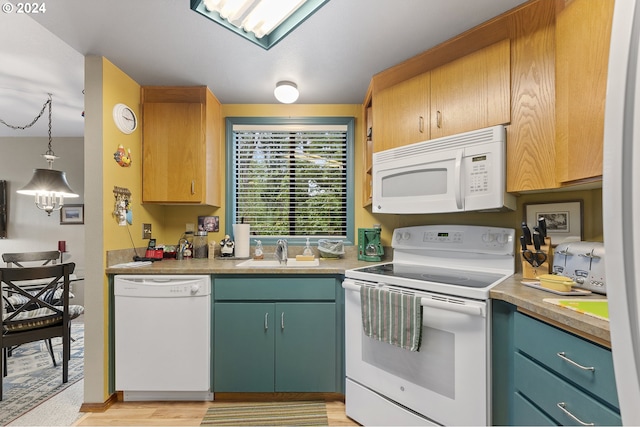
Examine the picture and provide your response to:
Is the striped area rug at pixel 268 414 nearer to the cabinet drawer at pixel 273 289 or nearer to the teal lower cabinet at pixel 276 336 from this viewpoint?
the teal lower cabinet at pixel 276 336

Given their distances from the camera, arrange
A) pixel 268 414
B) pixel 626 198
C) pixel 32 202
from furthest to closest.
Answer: pixel 32 202, pixel 268 414, pixel 626 198

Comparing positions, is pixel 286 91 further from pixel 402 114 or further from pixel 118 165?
pixel 118 165

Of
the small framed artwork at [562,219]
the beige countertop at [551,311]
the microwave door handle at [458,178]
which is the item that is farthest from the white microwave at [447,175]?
the beige countertop at [551,311]

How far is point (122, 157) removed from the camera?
2.01 meters

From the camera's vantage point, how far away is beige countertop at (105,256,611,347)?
0.86 m

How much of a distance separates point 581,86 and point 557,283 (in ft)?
2.72

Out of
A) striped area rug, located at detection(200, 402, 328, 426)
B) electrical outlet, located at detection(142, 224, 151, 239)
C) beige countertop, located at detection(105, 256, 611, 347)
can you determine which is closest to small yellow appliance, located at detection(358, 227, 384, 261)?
beige countertop, located at detection(105, 256, 611, 347)

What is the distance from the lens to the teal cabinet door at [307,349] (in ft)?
6.22

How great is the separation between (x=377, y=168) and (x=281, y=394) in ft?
5.51

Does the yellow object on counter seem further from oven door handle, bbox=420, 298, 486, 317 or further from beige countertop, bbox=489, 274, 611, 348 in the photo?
oven door handle, bbox=420, 298, 486, 317

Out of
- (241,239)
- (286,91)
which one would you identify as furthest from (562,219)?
(241,239)

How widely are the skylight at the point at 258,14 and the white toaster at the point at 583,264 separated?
161 cm

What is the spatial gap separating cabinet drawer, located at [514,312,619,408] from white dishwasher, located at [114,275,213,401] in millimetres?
1755

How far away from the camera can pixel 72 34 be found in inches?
64.3
